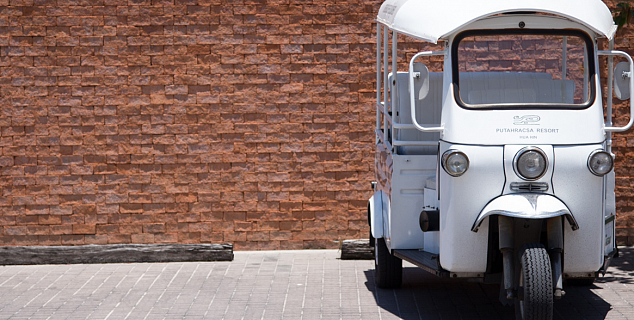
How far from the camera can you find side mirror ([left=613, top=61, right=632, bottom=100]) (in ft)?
19.7

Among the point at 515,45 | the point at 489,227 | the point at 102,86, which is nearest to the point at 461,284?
the point at 489,227

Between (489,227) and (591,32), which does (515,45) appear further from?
(489,227)

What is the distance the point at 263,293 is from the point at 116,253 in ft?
7.05

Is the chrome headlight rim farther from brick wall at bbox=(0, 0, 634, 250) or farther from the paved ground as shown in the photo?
brick wall at bbox=(0, 0, 634, 250)

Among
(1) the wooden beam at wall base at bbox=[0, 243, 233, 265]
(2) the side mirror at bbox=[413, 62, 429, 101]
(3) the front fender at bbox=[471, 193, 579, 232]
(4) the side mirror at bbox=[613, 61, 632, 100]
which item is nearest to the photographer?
(3) the front fender at bbox=[471, 193, 579, 232]

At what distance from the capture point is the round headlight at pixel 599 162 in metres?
5.51

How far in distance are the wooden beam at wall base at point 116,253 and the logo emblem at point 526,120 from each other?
3.93 metres

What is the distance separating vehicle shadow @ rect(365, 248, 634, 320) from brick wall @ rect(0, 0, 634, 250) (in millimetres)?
1515

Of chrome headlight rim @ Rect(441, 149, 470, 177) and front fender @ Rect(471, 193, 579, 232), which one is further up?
chrome headlight rim @ Rect(441, 149, 470, 177)

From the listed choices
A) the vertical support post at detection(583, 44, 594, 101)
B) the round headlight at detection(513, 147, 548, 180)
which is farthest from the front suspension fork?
the vertical support post at detection(583, 44, 594, 101)

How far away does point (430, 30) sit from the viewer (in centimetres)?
588

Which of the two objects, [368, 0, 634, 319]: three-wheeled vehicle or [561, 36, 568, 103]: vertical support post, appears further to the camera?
[561, 36, 568, 103]: vertical support post

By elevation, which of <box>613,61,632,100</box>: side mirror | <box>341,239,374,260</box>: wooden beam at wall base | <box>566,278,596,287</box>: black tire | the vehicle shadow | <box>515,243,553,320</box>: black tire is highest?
<box>613,61,632,100</box>: side mirror

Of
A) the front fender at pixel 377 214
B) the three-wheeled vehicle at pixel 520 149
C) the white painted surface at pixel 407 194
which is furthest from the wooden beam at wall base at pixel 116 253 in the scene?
the three-wheeled vehicle at pixel 520 149
